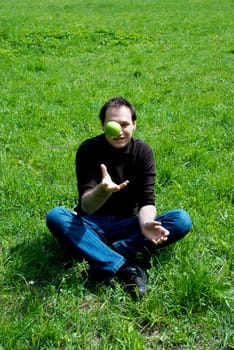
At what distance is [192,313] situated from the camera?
296 cm

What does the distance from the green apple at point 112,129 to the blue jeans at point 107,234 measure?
2.24ft

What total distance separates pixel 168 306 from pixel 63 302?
674mm

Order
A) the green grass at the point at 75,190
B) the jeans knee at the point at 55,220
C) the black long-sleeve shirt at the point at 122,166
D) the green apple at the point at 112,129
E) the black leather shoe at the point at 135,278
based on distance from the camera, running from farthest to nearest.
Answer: the black long-sleeve shirt at the point at 122,166 → the jeans knee at the point at 55,220 → the green apple at the point at 112,129 → the black leather shoe at the point at 135,278 → the green grass at the point at 75,190

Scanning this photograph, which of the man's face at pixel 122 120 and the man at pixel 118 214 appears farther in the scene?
the man's face at pixel 122 120

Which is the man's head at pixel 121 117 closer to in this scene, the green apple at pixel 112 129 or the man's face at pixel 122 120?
the man's face at pixel 122 120

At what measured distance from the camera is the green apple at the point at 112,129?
127 inches

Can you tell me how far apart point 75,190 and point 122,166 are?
1114 mm

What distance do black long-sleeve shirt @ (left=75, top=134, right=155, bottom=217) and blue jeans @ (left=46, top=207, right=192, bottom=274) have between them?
126 millimetres

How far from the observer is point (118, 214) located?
12.0 ft

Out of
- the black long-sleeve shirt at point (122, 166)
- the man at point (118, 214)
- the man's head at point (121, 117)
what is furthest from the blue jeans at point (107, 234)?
the man's head at point (121, 117)

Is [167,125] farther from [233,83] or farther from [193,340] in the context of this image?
[193,340]

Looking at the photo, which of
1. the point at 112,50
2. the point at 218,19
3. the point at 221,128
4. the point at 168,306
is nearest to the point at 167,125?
the point at 221,128

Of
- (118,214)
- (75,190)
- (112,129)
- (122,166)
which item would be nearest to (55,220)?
(118,214)

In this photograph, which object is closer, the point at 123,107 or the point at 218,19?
the point at 123,107
